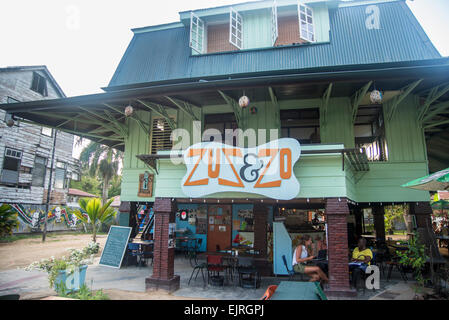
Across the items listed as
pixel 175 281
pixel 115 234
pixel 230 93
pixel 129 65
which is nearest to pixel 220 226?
pixel 115 234

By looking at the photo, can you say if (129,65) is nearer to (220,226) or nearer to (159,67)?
(159,67)

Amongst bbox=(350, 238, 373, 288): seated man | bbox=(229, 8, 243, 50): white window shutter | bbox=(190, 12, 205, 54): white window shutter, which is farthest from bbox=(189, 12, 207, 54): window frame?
bbox=(350, 238, 373, 288): seated man

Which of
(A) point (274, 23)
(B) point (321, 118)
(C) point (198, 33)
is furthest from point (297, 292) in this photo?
(C) point (198, 33)

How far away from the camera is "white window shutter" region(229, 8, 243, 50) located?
37.4 ft

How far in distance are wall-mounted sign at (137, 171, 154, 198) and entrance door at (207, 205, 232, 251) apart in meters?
5.20

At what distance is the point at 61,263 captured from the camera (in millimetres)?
7598

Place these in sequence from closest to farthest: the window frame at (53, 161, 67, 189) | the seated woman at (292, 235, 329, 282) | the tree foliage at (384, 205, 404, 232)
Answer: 1. the seated woman at (292, 235, 329, 282)
2. the tree foliage at (384, 205, 404, 232)
3. the window frame at (53, 161, 67, 189)

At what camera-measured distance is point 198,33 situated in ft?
39.5

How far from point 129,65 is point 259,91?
21.0 ft

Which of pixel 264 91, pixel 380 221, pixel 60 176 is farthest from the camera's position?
pixel 60 176

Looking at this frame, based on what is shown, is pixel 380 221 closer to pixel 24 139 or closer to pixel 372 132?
pixel 372 132

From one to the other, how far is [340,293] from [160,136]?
8.73 m

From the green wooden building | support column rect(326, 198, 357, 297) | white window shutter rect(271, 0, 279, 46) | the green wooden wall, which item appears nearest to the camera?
support column rect(326, 198, 357, 297)

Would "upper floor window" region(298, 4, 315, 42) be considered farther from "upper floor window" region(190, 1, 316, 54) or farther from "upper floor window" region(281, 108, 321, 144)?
"upper floor window" region(281, 108, 321, 144)
